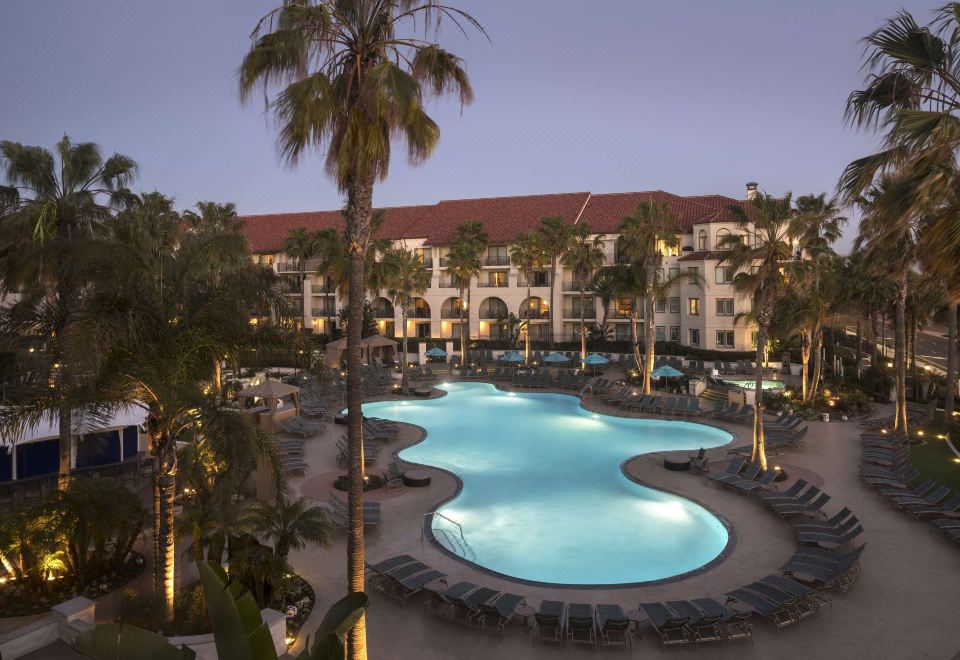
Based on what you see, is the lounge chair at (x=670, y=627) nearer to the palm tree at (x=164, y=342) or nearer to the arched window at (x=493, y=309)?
the palm tree at (x=164, y=342)

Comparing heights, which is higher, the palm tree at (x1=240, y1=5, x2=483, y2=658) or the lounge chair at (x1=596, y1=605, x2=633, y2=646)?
the palm tree at (x1=240, y1=5, x2=483, y2=658)

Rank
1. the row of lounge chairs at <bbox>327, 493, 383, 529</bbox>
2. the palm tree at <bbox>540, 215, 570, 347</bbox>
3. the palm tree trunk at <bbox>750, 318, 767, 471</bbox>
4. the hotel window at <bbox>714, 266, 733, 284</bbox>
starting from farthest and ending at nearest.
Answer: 1. the palm tree at <bbox>540, 215, 570, 347</bbox>
2. the hotel window at <bbox>714, 266, 733, 284</bbox>
3. the palm tree trunk at <bbox>750, 318, 767, 471</bbox>
4. the row of lounge chairs at <bbox>327, 493, 383, 529</bbox>

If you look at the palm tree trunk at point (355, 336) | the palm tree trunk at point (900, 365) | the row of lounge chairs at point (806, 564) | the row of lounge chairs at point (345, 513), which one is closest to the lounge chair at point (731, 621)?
the row of lounge chairs at point (806, 564)

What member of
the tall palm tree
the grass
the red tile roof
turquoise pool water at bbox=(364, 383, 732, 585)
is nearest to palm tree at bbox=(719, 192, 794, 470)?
turquoise pool water at bbox=(364, 383, 732, 585)

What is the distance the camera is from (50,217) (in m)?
12.0

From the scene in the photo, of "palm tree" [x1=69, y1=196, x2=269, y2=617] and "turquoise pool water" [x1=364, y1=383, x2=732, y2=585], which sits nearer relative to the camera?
"palm tree" [x1=69, y1=196, x2=269, y2=617]

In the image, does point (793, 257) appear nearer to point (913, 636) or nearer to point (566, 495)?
point (566, 495)

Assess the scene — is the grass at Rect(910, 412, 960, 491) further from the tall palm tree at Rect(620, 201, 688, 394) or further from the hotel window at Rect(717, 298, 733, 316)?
the hotel window at Rect(717, 298, 733, 316)

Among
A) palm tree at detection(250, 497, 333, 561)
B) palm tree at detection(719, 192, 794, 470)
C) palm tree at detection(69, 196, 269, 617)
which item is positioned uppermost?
palm tree at detection(719, 192, 794, 470)

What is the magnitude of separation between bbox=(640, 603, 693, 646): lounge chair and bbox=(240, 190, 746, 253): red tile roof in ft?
125

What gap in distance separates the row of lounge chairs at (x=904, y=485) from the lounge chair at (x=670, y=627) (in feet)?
25.0

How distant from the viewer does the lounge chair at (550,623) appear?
9.46 meters

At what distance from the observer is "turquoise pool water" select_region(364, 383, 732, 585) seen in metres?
13.3

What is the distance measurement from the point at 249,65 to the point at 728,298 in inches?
1495
